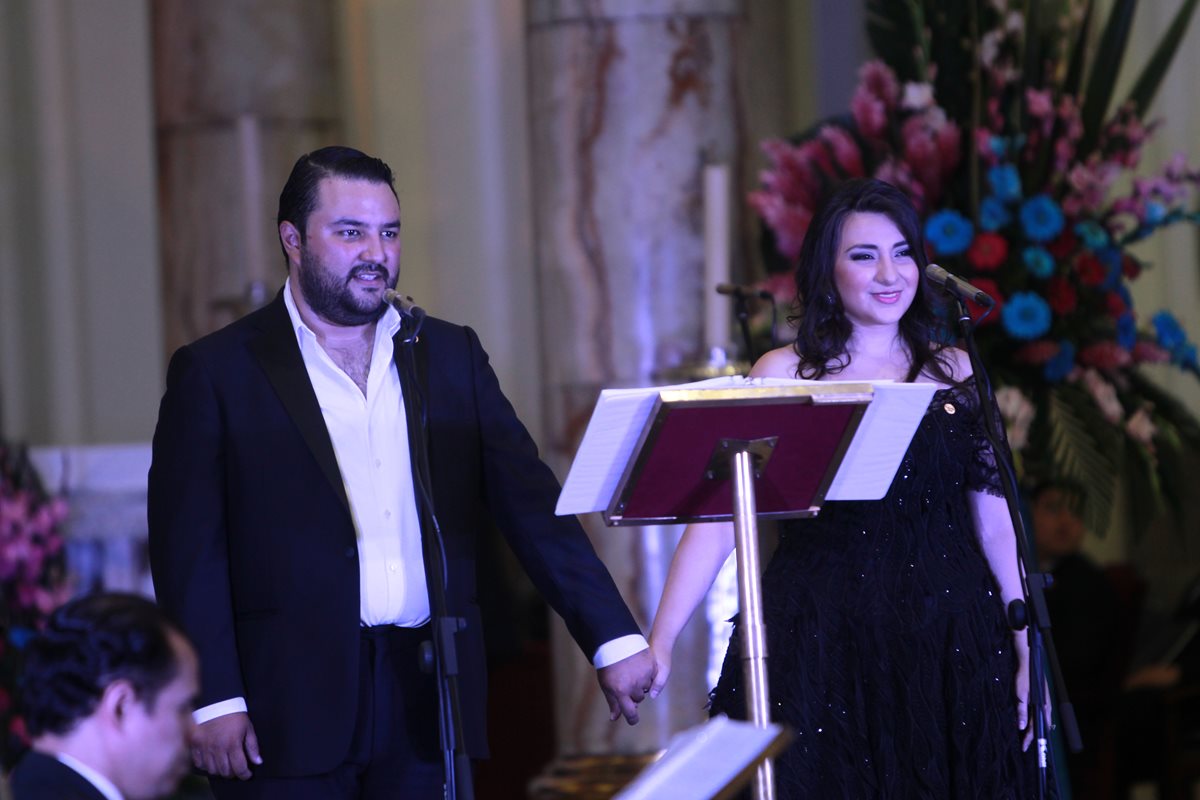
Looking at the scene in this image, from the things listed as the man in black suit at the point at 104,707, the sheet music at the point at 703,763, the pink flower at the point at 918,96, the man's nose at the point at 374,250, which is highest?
the pink flower at the point at 918,96

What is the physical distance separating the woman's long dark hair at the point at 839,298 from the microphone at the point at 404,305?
1.15 m

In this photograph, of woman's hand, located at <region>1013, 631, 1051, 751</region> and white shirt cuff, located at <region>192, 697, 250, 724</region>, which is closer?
white shirt cuff, located at <region>192, 697, 250, 724</region>

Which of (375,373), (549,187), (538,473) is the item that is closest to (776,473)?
(538,473)

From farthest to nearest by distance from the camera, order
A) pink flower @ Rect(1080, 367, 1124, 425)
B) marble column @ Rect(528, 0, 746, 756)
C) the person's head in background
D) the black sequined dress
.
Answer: the person's head in background, marble column @ Rect(528, 0, 746, 756), pink flower @ Rect(1080, 367, 1124, 425), the black sequined dress

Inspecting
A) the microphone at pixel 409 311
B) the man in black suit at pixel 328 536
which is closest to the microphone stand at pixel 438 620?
the microphone at pixel 409 311

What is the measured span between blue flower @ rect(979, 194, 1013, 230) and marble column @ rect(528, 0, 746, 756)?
3.95ft

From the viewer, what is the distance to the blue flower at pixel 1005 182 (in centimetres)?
562

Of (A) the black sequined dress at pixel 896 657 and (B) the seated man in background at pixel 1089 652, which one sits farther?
(B) the seated man in background at pixel 1089 652

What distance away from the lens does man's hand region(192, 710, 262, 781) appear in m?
3.86

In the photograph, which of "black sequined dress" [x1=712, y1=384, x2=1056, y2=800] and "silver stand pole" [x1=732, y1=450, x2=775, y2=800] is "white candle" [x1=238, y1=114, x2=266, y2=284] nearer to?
"black sequined dress" [x1=712, y1=384, x2=1056, y2=800]

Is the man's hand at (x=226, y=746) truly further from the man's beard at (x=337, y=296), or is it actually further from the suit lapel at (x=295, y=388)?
the man's beard at (x=337, y=296)

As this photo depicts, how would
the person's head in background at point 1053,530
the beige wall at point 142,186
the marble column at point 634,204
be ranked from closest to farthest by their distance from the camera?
the marble column at point 634,204 → the person's head in background at point 1053,530 → the beige wall at point 142,186

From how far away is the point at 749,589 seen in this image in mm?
3758

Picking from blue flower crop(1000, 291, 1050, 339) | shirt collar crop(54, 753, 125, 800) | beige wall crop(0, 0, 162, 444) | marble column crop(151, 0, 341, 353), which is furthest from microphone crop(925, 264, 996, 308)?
beige wall crop(0, 0, 162, 444)
